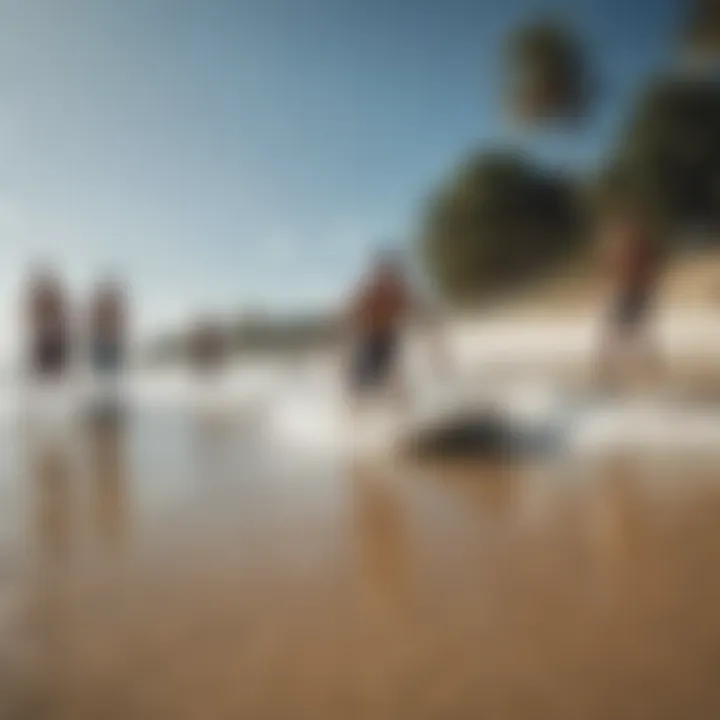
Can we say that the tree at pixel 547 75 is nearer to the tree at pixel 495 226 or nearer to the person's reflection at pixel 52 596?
the tree at pixel 495 226

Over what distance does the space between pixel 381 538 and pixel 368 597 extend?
0.27m

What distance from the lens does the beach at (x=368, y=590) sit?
0.83m

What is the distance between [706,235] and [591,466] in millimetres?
720

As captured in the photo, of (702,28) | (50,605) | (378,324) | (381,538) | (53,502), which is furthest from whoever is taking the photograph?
(378,324)

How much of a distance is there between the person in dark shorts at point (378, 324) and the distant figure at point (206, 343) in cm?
37

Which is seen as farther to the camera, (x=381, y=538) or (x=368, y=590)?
(x=381, y=538)

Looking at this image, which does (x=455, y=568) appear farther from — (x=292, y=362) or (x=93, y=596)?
(x=292, y=362)

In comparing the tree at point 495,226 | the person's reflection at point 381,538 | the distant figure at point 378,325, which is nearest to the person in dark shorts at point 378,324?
the distant figure at point 378,325

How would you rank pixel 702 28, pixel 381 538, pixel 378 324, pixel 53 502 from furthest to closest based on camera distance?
1. pixel 378 324
2. pixel 702 28
3. pixel 53 502
4. pixel 381 538

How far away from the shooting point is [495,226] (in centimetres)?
194

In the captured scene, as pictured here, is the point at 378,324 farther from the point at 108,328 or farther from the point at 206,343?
the point at 108,328

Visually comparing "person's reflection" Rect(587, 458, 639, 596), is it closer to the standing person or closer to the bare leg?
the bare leg

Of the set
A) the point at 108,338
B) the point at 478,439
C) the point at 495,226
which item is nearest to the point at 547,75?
the point at 495,226

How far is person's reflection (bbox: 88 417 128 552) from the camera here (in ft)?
4.56
